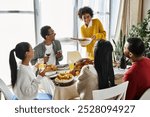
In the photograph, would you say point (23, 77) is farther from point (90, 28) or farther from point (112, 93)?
point (90, 28)

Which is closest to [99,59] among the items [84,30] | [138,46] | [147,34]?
[138,46]

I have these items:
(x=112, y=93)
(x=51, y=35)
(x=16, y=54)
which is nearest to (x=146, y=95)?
(x=112, y=93)

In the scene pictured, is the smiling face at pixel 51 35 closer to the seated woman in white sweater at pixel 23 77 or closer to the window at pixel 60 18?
the seated woman in white sweater at pixel 23 77

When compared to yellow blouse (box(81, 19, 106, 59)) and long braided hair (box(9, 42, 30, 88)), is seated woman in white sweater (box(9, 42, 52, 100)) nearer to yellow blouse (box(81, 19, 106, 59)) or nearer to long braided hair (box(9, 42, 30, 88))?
long braided hair (box(9, 42, 30, 88))

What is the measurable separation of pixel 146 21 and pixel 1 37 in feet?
7.86

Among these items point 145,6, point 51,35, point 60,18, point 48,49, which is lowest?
point 48,49

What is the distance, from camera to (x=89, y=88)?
1.84 m

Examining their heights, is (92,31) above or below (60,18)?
below

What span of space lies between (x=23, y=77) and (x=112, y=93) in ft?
2.61

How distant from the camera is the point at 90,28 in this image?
328 cm

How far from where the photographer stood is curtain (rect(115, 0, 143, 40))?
4172 millimetres

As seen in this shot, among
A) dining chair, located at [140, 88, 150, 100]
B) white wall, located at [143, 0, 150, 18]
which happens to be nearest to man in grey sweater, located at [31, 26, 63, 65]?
dining chair, located at [140, 88, 150, 100]

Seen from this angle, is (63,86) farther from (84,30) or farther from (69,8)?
(69,8)

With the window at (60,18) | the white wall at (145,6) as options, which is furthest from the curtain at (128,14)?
the window at (60,18)
